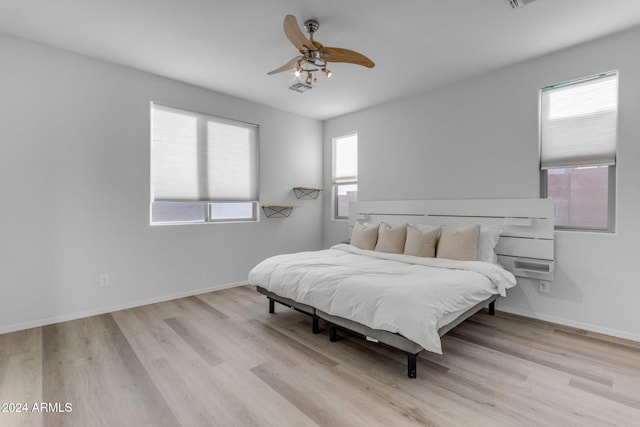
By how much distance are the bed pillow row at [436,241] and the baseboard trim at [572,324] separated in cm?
67

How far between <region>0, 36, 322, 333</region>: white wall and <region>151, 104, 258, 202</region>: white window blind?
0.50ft

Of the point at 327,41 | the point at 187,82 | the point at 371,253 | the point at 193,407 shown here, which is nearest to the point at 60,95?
the point at 187,82

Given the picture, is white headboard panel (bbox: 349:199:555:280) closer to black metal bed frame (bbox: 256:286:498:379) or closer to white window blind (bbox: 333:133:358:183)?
black metal bed frame (bbox: 256:286:498:379)

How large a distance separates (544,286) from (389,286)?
6.74ft

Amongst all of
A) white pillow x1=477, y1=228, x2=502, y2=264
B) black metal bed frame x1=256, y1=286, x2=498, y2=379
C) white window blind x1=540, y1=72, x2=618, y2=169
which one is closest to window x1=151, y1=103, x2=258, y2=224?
black metal bed frame x1=256, y1=286, x2=498, y2=379

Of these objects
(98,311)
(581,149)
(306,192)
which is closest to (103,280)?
(98,311)

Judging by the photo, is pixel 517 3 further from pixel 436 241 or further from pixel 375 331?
pixel 375 331

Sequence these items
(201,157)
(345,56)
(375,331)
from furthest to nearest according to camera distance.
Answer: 1. (201,157)
2. (345,56)
3. (375,331)

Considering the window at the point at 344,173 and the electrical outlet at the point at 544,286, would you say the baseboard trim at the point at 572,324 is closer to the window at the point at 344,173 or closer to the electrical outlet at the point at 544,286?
the electrical outlet at the point at 544,286

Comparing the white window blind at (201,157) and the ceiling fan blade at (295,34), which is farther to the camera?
the white window blind at (201,157)

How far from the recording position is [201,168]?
4059 millimetres

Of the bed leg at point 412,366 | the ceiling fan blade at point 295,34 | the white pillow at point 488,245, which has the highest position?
the ceiling fan blade at point 295,34

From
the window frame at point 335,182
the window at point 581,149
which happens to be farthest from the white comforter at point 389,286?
the window frame at point 335,182

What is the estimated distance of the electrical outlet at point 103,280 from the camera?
3277 millimetres
